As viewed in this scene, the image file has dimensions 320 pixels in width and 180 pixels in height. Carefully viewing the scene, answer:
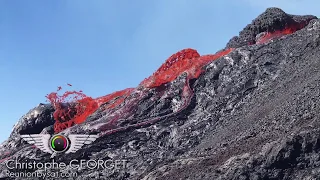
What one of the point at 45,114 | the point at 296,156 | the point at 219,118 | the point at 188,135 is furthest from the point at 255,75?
the point at 45,114

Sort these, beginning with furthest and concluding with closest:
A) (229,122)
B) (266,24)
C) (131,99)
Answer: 1. (266,24)
2. (131,99)
3. (229,122)

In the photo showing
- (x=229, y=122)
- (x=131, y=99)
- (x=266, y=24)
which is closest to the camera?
(x=229, y=122)

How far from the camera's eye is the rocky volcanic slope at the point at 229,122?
20.9 m

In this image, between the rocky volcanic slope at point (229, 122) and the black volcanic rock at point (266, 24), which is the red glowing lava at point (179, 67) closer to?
the rocky volcanic slope at point (229, 122)

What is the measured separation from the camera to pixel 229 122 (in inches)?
1121

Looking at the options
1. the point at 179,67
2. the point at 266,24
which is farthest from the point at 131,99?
the point at 266,24

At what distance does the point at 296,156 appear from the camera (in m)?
20.6

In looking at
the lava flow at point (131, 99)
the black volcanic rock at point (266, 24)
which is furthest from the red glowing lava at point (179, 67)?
the black volcanic rock at point (266, 24)

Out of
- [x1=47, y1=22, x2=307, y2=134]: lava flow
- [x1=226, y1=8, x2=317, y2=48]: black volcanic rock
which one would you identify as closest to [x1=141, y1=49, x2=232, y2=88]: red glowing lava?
[x1=47, y1=22, x2=307, y2=134]: lava flow

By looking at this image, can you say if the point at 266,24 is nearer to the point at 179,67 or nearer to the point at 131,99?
the point at 179,67

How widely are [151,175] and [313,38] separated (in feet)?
48.9

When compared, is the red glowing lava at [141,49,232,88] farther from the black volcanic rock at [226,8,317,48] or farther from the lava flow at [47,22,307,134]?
the black volcanic rock at [226,8,317,48]

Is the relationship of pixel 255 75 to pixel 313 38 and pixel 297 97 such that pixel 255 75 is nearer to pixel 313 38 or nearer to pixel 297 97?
pixel 313 38

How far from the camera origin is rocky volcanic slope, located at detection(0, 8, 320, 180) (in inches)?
824
